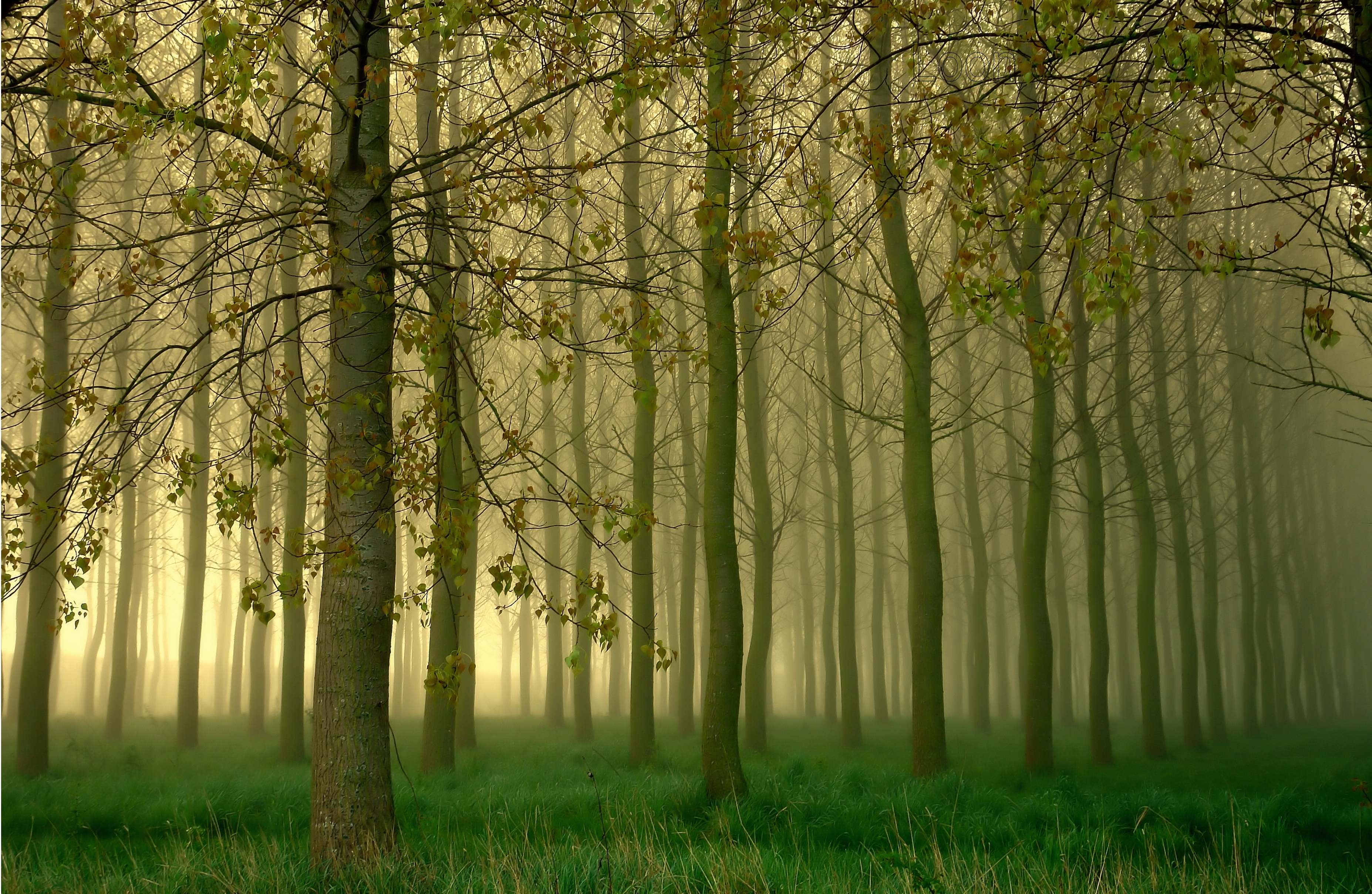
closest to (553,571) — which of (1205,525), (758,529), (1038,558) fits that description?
(758,529)

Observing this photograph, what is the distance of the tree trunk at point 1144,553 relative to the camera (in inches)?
518

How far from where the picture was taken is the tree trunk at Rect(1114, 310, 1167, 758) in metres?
13.1

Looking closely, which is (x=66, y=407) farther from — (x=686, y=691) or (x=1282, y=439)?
(x=1282, y=439)

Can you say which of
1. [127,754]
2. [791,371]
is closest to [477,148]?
[127,754]

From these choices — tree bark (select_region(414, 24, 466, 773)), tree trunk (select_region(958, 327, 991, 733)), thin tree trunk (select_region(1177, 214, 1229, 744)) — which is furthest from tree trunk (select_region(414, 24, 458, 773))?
thin tree trunk (select_region(1177, 214, 1229, 744))

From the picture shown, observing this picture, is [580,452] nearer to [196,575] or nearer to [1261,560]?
[196,575]

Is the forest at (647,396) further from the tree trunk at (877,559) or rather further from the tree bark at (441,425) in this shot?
the tree trunk at (877,559)

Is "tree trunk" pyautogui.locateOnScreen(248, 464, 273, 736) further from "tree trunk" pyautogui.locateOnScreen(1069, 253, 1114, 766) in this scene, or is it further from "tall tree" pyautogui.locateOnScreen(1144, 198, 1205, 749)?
"tall tree" pyautogui.locateOnScreen(1144, 198, 1205, 749)

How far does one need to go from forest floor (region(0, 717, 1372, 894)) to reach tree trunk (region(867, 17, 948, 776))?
568mm

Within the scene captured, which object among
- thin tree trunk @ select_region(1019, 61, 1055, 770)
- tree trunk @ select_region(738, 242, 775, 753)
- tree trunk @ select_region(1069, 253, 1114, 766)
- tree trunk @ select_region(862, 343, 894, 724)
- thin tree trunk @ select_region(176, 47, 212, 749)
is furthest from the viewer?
tree trunk @ select_region(862, 343, 894, 724)

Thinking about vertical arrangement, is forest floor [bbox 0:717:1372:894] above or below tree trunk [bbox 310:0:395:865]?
below

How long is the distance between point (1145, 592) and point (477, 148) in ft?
41.4

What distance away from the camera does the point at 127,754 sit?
1104 cm

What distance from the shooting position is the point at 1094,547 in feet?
41.8
